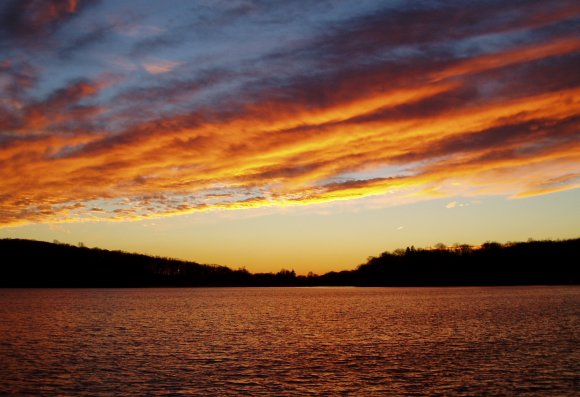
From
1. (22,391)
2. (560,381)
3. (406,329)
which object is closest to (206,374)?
(22,391)

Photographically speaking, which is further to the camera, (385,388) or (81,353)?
(81,353)

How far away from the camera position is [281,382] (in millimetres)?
44812

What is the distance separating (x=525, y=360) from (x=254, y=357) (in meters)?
27.8

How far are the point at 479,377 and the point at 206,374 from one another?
2379 cm

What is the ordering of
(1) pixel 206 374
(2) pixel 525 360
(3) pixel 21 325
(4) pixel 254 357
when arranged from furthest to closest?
(3) pixel 21 325
(4) pixel 254 357
(2) pixel 525 360
(1) pixel 206 374

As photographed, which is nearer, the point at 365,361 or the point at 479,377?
the point at 479,377

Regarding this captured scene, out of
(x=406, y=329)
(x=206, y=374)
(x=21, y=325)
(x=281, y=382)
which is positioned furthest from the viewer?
(x=21, y=325)

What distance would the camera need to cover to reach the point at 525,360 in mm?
54312

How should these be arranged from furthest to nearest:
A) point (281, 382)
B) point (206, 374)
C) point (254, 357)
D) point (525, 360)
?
1. point (254, 357)
2. point (525, 360)
3. point (206, 374)
4. point (281, 382)

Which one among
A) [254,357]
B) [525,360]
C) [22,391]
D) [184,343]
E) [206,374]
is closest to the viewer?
[22,391]

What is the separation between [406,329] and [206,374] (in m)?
48.9

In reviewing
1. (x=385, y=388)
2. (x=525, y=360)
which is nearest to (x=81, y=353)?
(x=385, y=388)

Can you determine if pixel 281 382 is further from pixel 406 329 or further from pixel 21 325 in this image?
pixel 21 325

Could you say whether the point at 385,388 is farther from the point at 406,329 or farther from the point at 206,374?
the point at 406,329
